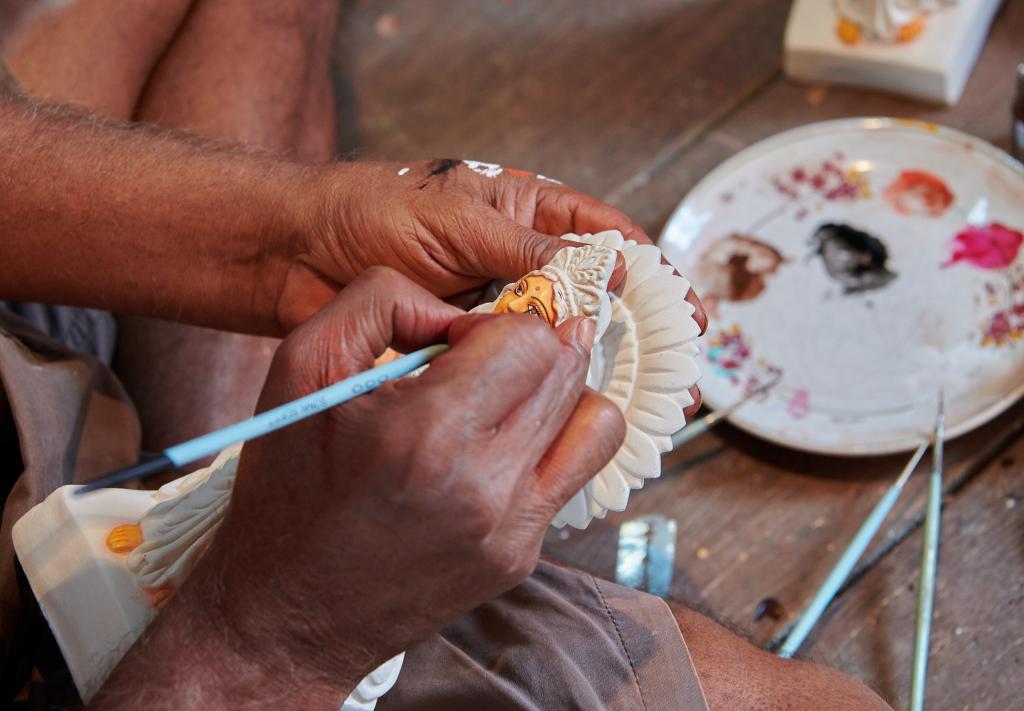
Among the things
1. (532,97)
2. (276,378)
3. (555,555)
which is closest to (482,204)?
(276,378)

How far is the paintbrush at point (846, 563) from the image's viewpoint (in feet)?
4.10

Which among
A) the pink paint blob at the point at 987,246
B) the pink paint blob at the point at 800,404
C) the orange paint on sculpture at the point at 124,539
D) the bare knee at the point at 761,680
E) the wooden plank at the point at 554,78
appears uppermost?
the orange paint on sculpture at the point at 124,539

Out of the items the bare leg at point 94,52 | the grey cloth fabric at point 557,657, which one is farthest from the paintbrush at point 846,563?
the bare leg at point 94,52

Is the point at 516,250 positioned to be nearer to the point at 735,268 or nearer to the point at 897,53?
the point at 735,268

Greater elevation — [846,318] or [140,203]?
[140,203]

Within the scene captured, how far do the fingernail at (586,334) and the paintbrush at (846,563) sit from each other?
55 centimetres

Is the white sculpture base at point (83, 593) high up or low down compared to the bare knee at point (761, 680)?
up

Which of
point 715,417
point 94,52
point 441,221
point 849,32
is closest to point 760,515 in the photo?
point 715,417

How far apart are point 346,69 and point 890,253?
48.8 inches

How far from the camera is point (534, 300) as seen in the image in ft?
3.19

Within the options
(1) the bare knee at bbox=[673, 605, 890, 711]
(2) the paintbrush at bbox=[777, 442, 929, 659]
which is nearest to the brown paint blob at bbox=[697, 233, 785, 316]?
(2) the paintbrush at bbox=[777, 442, 929, 659]

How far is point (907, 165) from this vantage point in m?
1.63

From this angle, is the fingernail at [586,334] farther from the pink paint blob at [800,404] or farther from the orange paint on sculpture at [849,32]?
the orange paint on sculpture at [849,32]

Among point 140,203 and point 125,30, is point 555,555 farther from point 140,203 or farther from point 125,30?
point 125,30
